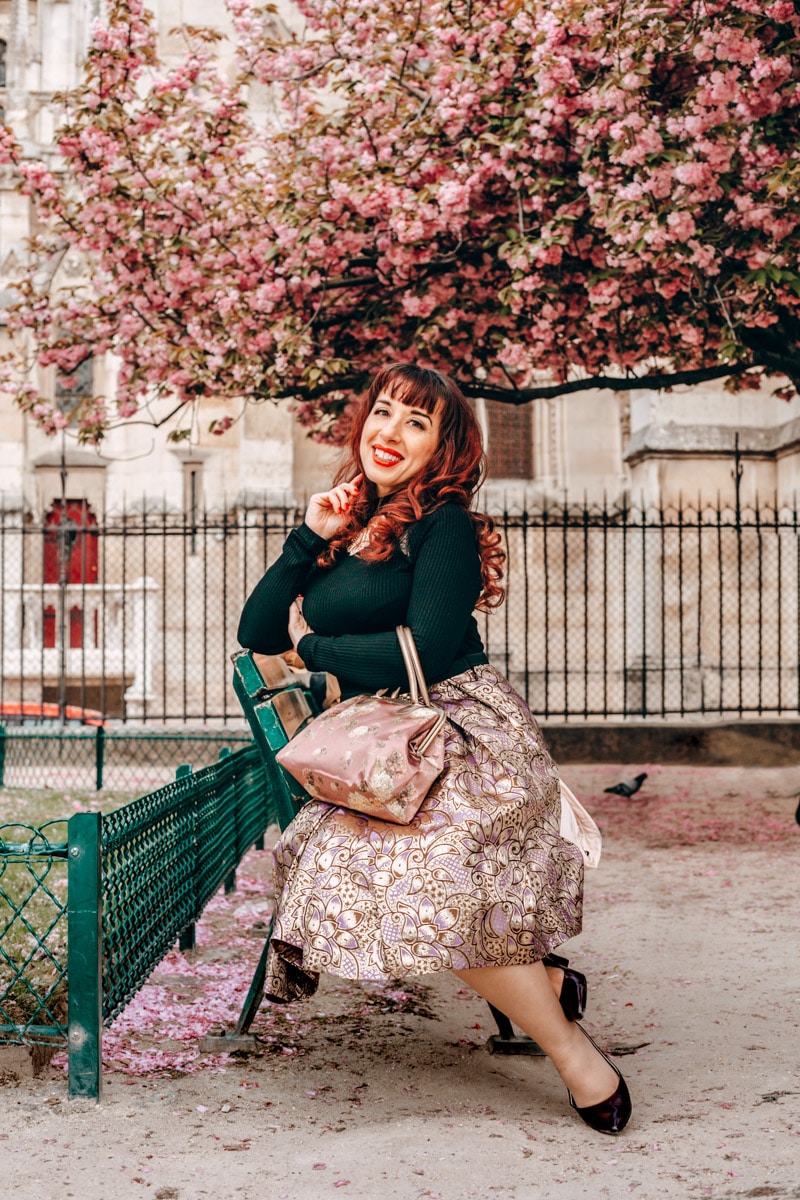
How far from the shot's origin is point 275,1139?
3.12 metres

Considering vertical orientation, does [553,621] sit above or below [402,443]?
below

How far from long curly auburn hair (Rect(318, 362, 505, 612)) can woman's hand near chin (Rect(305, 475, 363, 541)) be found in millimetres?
38

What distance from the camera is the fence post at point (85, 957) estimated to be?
3.29 meters

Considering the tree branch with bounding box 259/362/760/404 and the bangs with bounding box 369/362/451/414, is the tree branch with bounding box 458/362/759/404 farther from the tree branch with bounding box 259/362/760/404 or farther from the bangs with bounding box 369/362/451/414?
the bangs with bounding box 369/362/451/414

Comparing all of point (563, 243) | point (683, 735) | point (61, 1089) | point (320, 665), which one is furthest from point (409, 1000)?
point (683, 735)

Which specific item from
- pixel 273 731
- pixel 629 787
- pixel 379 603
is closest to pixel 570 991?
pixel 273 731

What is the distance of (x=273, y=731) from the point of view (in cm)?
349

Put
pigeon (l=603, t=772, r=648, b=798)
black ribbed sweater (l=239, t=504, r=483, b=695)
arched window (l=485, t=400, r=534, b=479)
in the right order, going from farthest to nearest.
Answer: arched window (l=485, t=400, r=534, b=479)
pigeon (l=603, t=772, r=648, b=798)
black ribbed sweater (l=239, t=504, r=483, b=695)

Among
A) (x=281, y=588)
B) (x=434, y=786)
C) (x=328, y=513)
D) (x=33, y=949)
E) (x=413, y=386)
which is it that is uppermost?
(x=413, y=386)

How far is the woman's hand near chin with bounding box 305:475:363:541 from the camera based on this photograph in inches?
134

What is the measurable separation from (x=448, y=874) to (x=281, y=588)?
0.95 metres

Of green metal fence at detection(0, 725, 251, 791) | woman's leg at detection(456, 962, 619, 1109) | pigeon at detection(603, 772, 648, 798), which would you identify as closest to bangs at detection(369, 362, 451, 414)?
woman's leg at detection(456, 962, 619, 1109)

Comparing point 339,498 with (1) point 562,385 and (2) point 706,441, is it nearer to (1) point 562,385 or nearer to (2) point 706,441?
(1) point 562,385

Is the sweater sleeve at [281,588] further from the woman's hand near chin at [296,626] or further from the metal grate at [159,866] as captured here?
the metal grate at [159,866]
